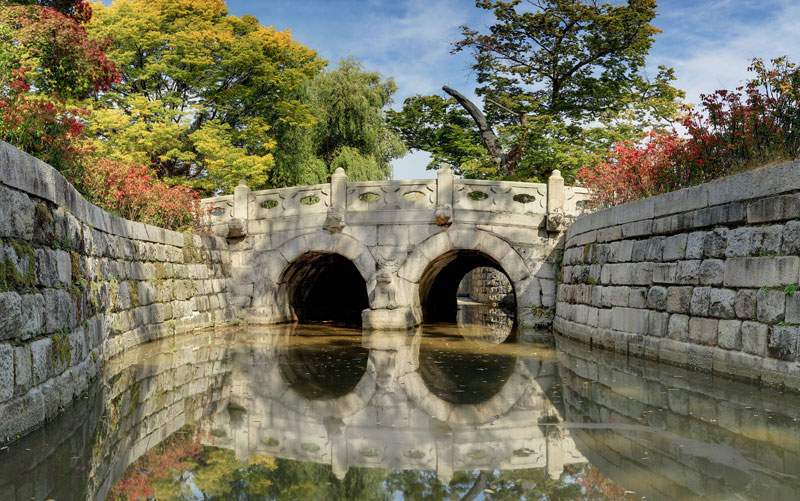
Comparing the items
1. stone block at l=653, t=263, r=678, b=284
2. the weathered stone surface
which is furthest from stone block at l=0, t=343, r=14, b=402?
stone block at l=653, t=263, r=678, b=284

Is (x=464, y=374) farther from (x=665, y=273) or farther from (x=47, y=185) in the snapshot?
(x=47, y=185)

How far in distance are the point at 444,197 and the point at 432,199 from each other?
0.29m

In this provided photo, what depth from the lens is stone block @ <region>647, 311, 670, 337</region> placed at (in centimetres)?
812

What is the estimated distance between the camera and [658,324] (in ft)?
27.2

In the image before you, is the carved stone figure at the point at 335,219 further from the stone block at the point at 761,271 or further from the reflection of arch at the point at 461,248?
the stone block at the point at 761,271

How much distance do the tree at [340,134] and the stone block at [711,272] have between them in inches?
638

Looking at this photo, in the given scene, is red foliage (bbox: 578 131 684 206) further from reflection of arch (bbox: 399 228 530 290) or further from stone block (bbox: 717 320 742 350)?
stone block (bbox: 717 320 742 350)

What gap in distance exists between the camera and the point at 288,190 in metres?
14.6

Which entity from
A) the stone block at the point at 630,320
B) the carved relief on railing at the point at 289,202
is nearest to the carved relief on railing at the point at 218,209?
the carved relief on railing at the point at 289,202

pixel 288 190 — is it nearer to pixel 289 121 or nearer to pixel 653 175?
pixel 289 121

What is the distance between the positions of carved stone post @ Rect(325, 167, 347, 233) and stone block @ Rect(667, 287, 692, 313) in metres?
7.82

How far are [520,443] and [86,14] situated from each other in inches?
530

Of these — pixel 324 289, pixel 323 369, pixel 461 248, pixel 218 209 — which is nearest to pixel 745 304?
pixel 323 369

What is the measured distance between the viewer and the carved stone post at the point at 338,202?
1408cm
